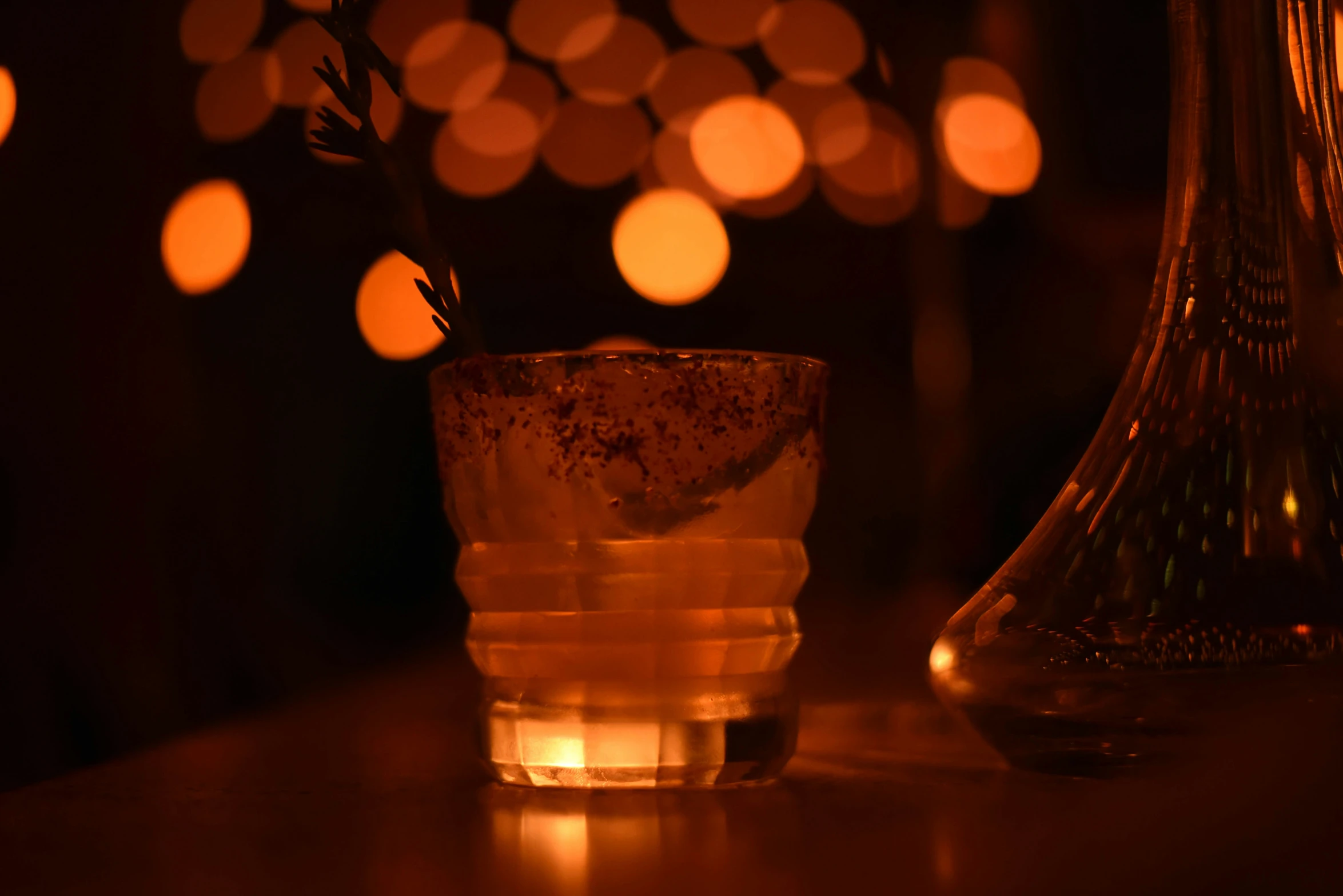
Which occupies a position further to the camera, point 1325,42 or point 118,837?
point 1325,42

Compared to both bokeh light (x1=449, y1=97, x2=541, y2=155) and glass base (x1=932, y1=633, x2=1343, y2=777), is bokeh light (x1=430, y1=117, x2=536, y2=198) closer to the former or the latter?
bokeh light (x1=449, y1=97, x2=541, y2=155)

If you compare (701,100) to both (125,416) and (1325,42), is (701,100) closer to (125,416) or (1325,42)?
(125,416)

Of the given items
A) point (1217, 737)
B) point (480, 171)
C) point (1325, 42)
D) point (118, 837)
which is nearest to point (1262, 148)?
point (1325, 42)

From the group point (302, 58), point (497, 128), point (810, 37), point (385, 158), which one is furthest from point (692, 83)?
point (385, 158)

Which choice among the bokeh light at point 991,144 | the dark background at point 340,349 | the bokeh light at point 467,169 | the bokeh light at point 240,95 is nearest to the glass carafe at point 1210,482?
the dark background at point 340,349

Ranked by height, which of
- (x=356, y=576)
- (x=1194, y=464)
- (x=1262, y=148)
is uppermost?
(x=1262, y=148)

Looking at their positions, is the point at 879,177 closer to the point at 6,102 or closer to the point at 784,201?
the point at 784,201
